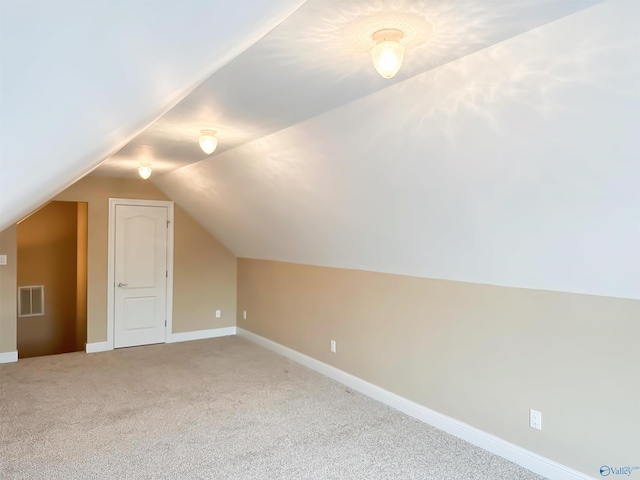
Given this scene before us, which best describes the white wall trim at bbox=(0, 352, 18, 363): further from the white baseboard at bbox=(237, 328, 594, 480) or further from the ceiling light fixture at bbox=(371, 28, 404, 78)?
the ceiling light fixture at bbox=(371, 28, 404, 78)

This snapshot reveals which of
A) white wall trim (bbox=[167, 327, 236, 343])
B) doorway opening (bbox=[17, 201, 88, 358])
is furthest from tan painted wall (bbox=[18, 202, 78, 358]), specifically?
white wall trim (bbox=[167, 327, 236, 343])

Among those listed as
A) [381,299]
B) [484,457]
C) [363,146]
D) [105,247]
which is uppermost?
[363,146]

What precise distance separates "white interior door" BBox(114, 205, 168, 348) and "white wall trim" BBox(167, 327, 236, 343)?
0.16 meters

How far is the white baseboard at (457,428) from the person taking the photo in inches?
111

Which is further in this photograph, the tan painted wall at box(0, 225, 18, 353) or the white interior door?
the white interior door

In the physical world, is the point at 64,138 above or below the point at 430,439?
above

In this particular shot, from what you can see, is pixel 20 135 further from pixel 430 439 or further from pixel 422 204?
pixel 430 439

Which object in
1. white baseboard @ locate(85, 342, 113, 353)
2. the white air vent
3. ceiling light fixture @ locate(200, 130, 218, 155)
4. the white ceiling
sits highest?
the white ceiling

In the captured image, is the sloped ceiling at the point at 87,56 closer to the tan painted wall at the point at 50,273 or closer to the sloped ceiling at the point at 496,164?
the sloped ceiling at the point at 496,164

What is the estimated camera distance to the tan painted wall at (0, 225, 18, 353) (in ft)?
16.9

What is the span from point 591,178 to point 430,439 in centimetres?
222

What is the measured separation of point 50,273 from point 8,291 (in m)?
2.21

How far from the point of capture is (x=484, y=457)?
10.1 ft

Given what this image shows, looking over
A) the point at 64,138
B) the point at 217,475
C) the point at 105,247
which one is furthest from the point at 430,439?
the point at 105,247
